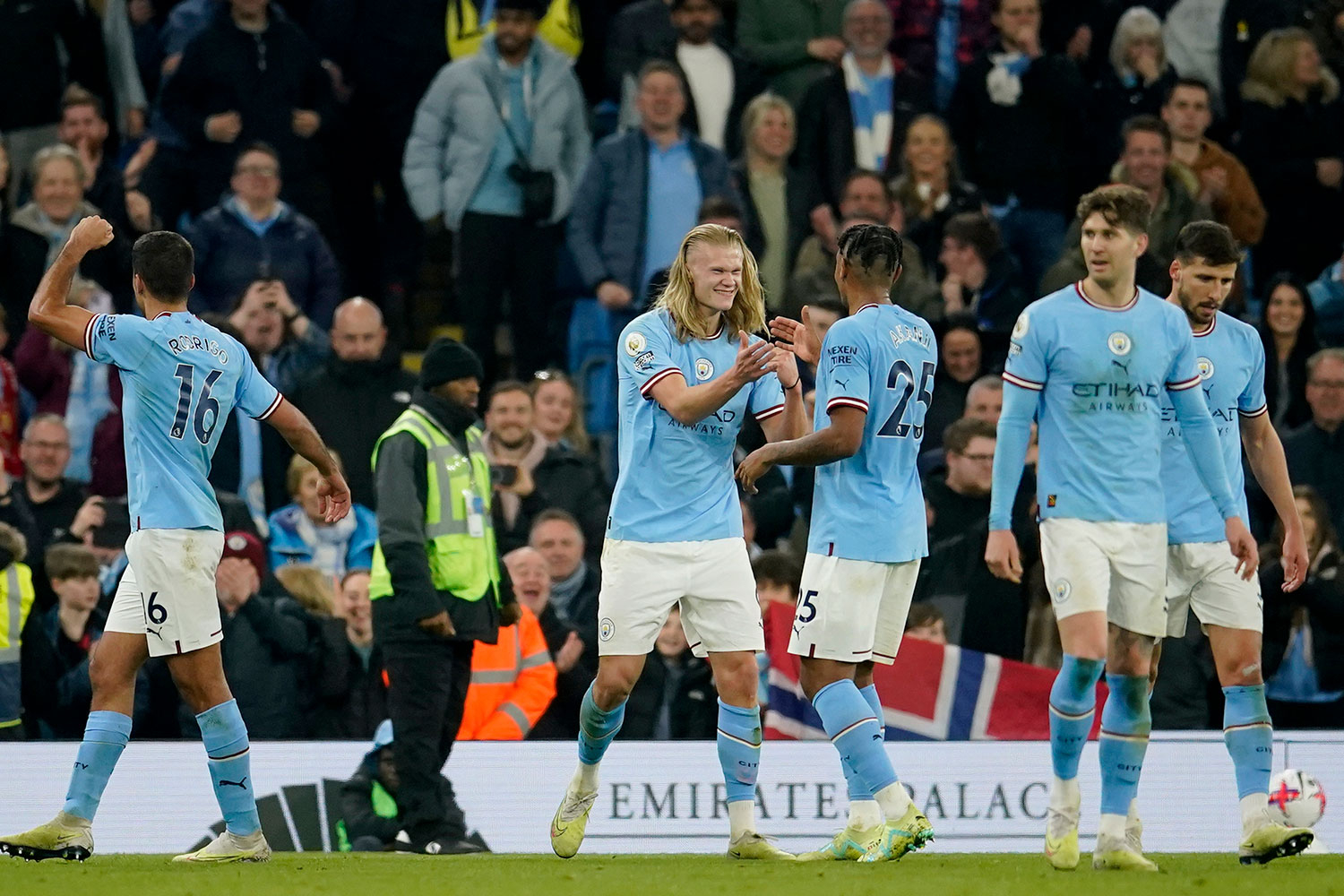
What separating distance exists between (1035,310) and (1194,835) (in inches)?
153

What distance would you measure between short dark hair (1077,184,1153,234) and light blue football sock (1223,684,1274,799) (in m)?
2.09

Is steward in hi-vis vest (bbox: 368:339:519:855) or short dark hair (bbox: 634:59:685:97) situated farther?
short dark hair (bbox: 634:59:685:97)

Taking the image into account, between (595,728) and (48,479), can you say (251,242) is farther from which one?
(595,728)

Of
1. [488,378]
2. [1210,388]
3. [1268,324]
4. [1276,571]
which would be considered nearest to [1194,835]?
[1276,571]

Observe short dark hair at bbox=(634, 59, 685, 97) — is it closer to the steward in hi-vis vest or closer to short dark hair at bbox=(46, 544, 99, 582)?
the steward in hi-vis vest

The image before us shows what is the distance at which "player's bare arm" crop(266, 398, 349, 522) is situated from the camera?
27.6 feet

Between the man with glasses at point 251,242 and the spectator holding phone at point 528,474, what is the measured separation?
196 cm

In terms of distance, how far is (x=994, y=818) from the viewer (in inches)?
410

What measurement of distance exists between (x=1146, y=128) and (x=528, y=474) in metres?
5.42

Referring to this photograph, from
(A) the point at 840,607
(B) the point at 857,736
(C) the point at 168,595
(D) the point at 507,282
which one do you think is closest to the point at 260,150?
(D) the point at 507,282

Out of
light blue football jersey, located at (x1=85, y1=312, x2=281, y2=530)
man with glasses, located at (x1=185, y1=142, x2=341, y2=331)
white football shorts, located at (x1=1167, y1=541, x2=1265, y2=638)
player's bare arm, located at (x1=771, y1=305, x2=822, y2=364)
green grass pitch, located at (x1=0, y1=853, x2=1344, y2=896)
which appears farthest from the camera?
man with glasses, located at (x1=185, y1=142, x2=341, y2=331)

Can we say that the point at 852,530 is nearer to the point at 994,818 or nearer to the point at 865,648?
the point at 865,648

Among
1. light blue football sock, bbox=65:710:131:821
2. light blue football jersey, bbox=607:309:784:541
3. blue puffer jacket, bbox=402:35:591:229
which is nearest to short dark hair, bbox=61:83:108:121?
blue puffer jacket, bbox=402:35:591:229

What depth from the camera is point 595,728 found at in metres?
8.36
